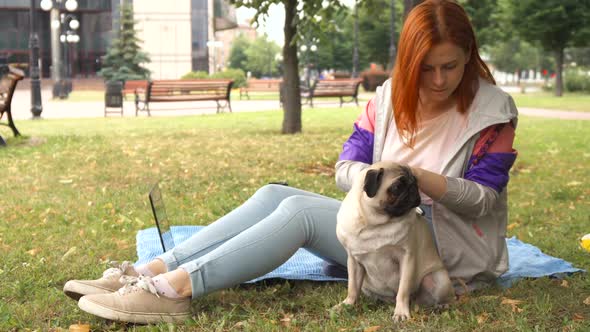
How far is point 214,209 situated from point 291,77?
678cm

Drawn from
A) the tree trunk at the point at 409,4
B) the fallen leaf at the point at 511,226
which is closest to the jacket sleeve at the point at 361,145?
the fallen leaf at the point at 511,226

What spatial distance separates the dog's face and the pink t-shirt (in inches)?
20.5

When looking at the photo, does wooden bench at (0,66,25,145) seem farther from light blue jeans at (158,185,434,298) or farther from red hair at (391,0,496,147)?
red hair at (391,0,496,147)

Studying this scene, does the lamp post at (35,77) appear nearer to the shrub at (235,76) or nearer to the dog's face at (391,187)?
the dog's face at (391,187)

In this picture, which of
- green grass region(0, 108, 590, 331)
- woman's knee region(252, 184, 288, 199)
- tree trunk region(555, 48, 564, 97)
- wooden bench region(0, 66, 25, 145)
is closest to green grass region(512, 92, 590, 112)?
tree trunk region(555, 48, 564, 97)

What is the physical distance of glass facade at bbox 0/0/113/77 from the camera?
52.7 m

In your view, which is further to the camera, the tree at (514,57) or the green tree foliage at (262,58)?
the green tree foliage at (262,58)

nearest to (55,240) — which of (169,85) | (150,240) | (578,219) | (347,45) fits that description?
(150,240)

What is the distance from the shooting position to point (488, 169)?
3.20 m

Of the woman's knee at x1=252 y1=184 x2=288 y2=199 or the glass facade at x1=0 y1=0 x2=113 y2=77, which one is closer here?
the woman's knee at x1=252 y1=184 x2=288 y2=199

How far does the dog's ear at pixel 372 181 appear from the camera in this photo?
2.74 m

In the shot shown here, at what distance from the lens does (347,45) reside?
67.2m

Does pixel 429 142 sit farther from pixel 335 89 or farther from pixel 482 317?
pixel 335 89

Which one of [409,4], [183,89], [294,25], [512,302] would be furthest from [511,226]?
[183,89]
